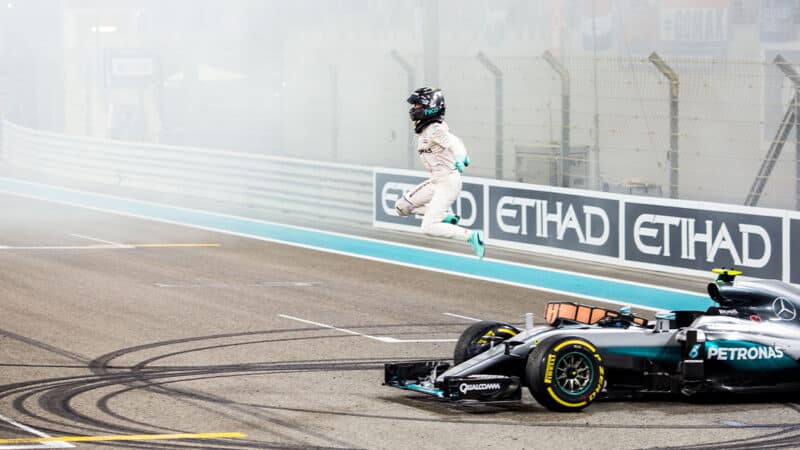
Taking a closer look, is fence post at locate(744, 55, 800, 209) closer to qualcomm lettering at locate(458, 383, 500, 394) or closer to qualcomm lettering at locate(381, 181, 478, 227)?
qualcomm lettering at locate(381, 181, 478, 227)

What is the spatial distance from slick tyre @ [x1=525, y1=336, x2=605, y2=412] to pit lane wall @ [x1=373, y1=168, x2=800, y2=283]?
24.9ft

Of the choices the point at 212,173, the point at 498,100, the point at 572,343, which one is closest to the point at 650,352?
the point at 572,343

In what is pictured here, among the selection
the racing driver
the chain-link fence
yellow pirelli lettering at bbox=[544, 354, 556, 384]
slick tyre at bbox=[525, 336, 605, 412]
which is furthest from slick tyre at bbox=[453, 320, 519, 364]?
the chain-link fence

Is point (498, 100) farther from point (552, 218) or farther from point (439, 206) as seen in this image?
point (439, 206)

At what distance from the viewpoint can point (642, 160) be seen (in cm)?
3095

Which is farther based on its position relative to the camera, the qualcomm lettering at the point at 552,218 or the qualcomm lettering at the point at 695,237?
the qualcomm lettering at the point at 552,218

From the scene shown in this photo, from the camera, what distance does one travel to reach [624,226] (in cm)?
2033

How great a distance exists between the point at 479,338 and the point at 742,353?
6.98ft

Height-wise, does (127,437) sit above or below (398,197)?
below

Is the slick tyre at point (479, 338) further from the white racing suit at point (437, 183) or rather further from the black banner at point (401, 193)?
the black banner at point (401, 193)

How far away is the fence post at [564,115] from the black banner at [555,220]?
1.09 metres

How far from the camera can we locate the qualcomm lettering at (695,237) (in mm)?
18188

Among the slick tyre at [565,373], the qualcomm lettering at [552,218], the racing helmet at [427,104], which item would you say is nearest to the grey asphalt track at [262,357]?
the slick tyre at [565,373]

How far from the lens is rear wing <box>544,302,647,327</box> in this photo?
11.6 meters
